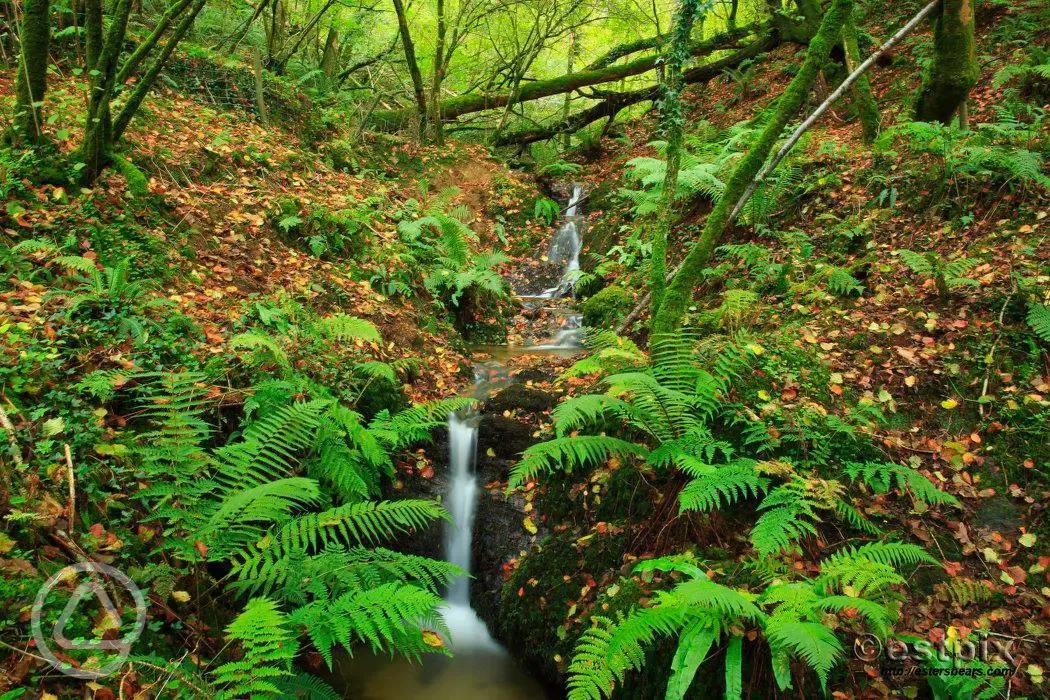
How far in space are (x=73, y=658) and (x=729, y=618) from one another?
120 inches

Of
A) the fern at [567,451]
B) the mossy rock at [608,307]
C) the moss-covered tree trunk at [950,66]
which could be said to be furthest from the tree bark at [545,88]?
the fern at [567,451]

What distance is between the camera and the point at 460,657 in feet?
14.4

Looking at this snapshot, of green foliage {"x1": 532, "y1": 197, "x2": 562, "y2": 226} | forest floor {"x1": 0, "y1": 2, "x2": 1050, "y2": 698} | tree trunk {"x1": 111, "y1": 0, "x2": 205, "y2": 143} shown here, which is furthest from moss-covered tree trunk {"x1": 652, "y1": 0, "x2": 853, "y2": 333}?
green foliage {"x1": 532, "y1": 197, "x2": 562, "y2": 226}

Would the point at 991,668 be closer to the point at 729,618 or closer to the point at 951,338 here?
the point at 729,618

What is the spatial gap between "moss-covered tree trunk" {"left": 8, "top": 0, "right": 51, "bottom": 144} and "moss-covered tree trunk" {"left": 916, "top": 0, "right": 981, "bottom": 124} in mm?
8603

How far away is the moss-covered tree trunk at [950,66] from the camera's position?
569 cm

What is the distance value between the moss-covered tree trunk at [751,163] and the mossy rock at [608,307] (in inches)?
88.5

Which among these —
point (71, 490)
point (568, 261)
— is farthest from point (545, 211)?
point (71, 490)

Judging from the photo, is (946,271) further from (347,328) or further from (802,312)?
(347,328)

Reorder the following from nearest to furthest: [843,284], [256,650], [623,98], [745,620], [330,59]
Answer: [256,650], [745,620], [843,284], [330,59], [623,98]

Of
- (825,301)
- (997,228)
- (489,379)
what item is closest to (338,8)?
(489,379)

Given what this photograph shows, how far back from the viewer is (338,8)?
34.9 feet

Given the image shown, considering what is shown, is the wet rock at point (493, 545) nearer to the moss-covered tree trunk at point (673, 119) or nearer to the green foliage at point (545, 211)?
the moss-covered tree trunk at point (673, 119)

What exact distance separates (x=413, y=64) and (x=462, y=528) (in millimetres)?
8662
